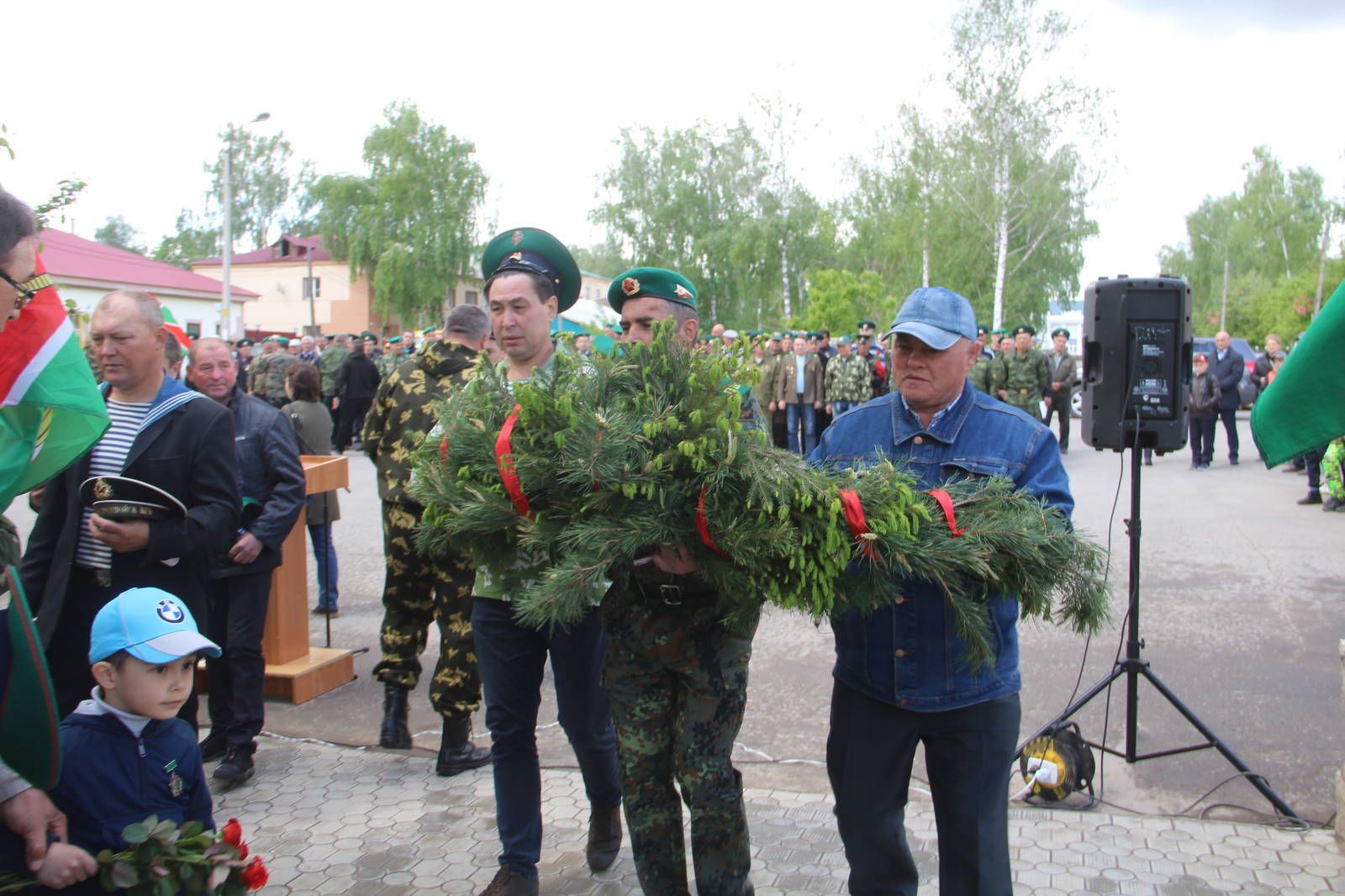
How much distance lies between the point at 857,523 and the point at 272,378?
54.5 ft

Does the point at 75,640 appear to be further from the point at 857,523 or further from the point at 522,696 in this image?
the point at 857,523

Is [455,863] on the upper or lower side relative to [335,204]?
lower

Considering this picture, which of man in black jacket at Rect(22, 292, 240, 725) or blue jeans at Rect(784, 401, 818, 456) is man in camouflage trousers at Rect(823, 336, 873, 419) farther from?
man in black jacket at Rect(22, 292, 240, 725)

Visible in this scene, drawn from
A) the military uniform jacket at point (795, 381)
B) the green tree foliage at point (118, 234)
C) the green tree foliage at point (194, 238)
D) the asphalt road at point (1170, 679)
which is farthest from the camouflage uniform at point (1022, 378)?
the green tree foliage at point (118, 234)

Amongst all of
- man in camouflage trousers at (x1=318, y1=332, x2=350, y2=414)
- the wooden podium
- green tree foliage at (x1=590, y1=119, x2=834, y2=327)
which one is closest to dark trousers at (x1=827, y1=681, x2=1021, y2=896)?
the wooden podium

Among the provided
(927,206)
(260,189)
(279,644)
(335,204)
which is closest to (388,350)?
(279,644)

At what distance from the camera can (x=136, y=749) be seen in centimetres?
269

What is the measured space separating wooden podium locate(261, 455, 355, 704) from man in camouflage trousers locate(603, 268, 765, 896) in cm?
311

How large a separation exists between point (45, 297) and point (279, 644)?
3666mm

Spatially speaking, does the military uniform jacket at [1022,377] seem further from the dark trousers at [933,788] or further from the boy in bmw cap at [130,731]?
the boy in bmw cap at [130,731]

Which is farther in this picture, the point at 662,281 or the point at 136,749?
the point at 662,281

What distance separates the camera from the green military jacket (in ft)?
64.6

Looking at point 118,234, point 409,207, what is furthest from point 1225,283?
point 118,234

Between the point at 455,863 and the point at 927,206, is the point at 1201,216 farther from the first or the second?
the point at 455,863
